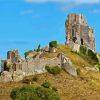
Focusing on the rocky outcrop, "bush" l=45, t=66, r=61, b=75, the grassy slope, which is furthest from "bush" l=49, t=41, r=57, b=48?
"bush" l=45, t=66, r=61, b=75

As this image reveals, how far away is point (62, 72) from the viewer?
17625 centimetres

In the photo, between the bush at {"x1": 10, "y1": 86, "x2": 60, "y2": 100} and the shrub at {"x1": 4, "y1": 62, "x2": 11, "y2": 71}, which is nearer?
the bush at {"x1": 10, "y1": 86, "x2": 60, "y2": 100}

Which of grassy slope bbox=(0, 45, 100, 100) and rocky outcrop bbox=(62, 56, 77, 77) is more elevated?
rocky outcrop bbox=(62, 56, 77, 77)

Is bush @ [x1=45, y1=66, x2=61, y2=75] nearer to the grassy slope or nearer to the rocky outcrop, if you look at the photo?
the grassy slope

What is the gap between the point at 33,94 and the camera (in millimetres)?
157875

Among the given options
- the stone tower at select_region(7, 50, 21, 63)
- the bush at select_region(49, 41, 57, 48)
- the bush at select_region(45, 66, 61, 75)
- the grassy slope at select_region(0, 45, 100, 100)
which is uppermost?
the bush at select_region(49, 41, 57, 48)

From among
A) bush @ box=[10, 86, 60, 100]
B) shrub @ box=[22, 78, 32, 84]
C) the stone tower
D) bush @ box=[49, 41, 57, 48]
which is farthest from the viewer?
bush @ box=[49, 41, 57, 48]

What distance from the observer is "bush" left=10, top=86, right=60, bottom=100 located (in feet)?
516

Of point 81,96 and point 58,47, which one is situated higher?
point 58,47

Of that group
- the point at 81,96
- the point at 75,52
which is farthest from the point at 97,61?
the point at 81,96

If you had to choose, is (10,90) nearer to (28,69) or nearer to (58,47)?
(28,69)

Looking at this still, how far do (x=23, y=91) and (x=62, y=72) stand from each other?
18887mm

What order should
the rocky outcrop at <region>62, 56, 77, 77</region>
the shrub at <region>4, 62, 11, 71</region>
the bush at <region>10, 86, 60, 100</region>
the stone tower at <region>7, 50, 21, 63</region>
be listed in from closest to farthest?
the bush at <region>10, 86, 60, 100</region>, the shrub at <region>4, 62, 11, 71</region>, the rocky outcrop at <region>62, 56, 77, 77</region>, the stone tower at <region>7, 50, 21, 63</region>

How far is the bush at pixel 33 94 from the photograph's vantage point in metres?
157
